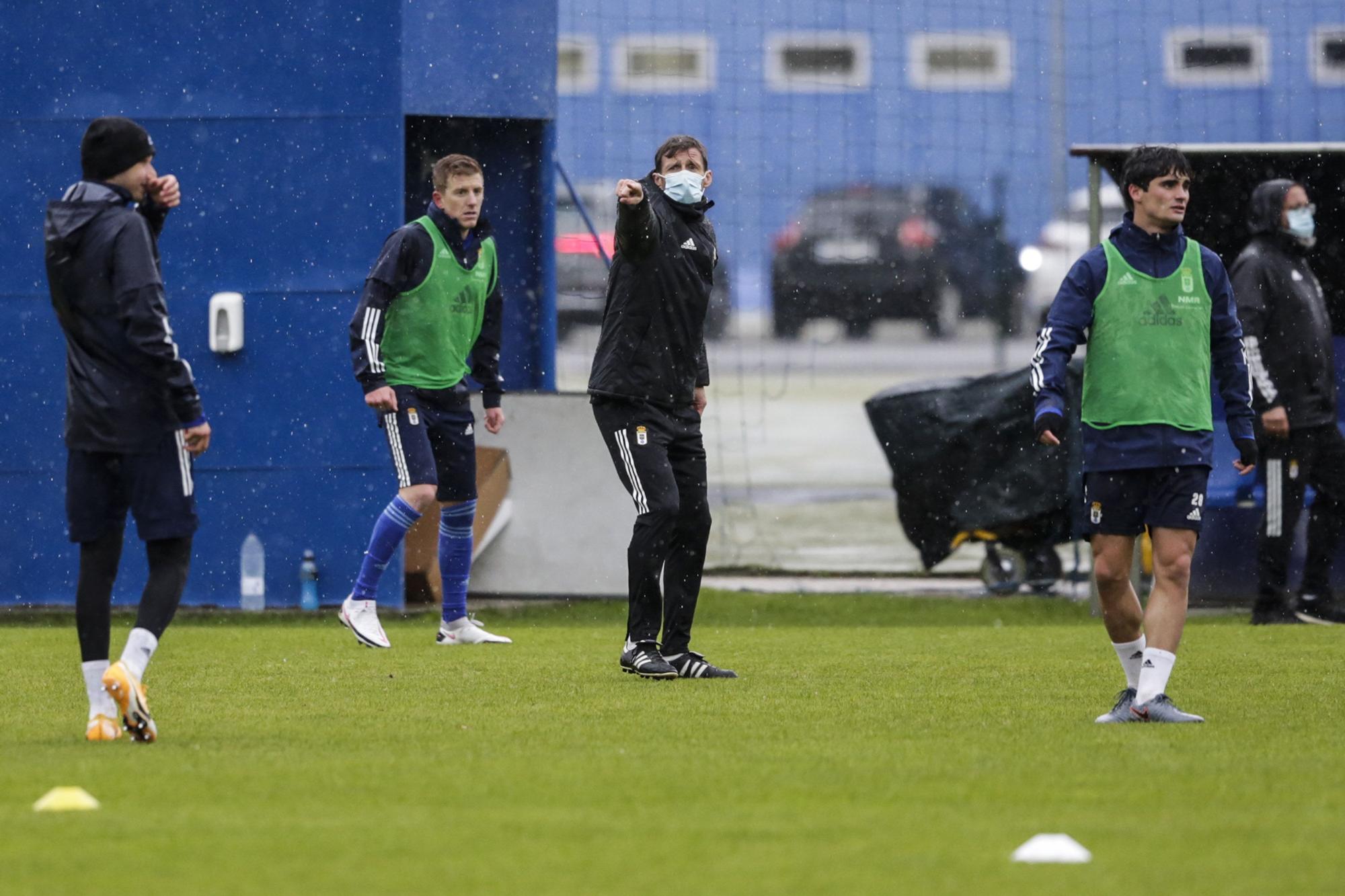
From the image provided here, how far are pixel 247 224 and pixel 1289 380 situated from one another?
562 cm

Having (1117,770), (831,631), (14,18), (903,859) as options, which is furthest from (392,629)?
(903,859)

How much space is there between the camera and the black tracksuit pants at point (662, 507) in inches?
318

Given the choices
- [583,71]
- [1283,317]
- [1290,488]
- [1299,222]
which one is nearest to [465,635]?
[1290,488]

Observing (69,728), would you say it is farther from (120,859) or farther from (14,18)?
(14,18)

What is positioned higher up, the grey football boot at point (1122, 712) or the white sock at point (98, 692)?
the white sock at point (98, 692)

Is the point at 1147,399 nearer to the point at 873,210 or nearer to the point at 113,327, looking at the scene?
the point at 113,327

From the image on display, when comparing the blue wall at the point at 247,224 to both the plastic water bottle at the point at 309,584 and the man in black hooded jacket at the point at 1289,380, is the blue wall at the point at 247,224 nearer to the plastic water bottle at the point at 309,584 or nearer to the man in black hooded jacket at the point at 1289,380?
the plastic water bottle at the point at 309,584

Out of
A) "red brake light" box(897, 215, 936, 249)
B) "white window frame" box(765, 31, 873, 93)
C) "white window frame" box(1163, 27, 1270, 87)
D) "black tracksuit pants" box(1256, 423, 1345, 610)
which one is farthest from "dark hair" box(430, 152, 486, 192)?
"red brake light" box(897, 215, 936, 249)

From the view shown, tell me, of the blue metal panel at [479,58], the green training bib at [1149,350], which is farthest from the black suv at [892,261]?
the green training bib at [1149,350]

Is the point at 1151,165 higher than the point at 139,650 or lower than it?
higher

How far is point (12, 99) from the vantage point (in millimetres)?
11641

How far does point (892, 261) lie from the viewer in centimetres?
3362

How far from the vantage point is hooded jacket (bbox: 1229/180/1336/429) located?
11047 mm

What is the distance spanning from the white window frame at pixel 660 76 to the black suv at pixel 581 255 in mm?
1041
